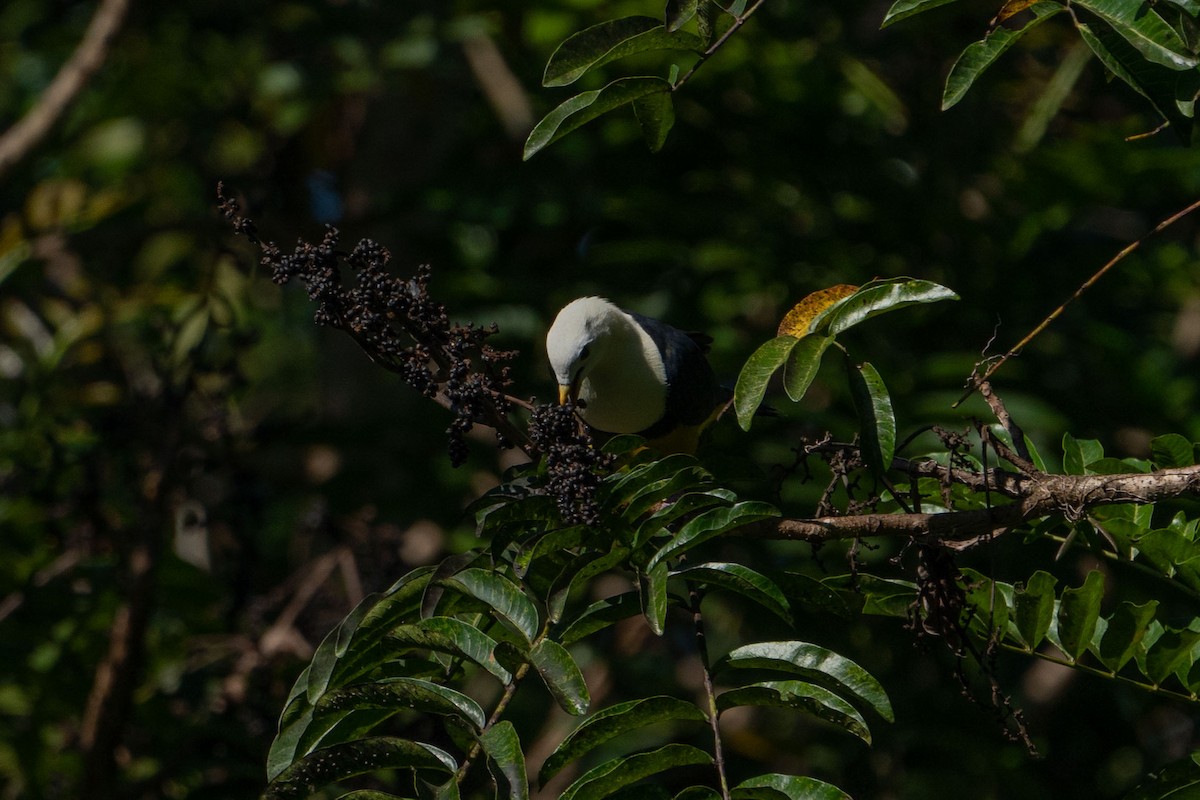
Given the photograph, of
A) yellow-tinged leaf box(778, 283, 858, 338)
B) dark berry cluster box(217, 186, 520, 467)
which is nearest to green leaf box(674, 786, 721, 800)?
→ dark berry cluster box(217, 186, 520, 467)

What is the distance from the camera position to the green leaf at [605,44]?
2277mm

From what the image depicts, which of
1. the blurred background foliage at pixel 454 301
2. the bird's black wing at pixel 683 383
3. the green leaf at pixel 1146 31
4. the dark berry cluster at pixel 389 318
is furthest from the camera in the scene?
the blurred background foliage at pixel 454 301

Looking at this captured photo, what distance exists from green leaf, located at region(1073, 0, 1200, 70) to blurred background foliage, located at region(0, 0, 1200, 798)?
1779mm

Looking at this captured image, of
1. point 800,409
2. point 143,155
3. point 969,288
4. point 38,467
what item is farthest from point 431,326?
point 143,155

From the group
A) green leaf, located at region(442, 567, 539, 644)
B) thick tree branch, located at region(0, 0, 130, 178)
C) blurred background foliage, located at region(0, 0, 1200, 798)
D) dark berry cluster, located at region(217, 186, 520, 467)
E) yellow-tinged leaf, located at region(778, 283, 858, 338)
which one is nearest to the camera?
green leaf, located at region(442, 567, 539, 644)

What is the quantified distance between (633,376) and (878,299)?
5.88 feet

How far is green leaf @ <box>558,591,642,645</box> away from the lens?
226cm

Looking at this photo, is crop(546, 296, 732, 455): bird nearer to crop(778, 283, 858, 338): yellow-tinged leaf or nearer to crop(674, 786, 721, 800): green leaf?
crop(778, 283, 858, 338): yellow-tinged leaf

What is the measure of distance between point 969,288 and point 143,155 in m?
4.15

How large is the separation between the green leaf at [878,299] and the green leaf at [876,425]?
0.10m

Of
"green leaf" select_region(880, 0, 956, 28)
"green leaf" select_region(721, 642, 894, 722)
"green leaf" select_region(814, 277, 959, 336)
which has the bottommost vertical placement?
"green leaf" select_region(721, 642, 894, 722)

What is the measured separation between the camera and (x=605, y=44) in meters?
2.33

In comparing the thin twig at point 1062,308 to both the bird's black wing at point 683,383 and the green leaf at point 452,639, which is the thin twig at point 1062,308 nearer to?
the green leaf at point 452,639

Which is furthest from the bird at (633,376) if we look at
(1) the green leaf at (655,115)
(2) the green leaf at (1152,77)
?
(2) the green leaf at (1152,77)
